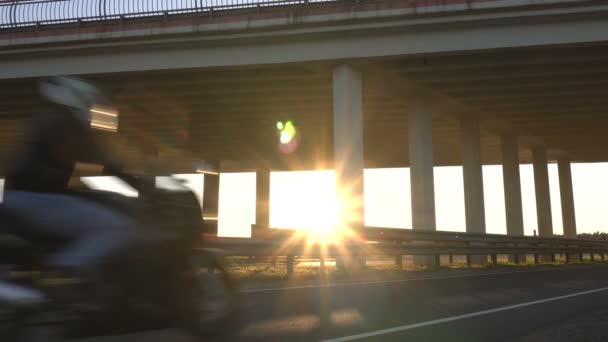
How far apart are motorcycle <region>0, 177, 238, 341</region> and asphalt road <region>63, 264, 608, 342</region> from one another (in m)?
0.54

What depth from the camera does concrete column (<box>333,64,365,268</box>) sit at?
17656 mm

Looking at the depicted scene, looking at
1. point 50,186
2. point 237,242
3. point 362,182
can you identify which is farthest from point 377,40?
point 50,186

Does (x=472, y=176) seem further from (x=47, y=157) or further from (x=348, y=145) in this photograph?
(x=47, y=157)

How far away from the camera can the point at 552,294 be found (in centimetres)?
889

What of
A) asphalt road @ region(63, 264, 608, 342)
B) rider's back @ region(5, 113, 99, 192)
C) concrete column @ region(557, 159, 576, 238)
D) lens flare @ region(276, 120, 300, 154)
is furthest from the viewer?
concrete column @ region(557, 159, 576, 238)

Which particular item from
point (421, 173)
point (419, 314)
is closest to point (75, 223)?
point (419, 314)

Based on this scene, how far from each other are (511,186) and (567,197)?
11506mm

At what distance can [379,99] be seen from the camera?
23.2m

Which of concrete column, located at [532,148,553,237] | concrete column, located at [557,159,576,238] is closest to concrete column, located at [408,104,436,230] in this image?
concrete column, located at [532,148,553,237]

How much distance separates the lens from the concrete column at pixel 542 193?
3525 cm

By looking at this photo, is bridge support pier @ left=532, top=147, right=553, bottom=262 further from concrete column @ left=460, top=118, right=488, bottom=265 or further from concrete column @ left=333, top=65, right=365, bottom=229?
concrete column @ left=333, top=65, right=365, bottom=229

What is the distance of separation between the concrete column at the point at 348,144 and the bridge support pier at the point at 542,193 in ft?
71.2

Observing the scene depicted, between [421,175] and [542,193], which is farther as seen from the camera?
[542,193]

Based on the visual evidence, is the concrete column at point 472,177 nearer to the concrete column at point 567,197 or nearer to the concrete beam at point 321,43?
the concrete beam at point 321,43
